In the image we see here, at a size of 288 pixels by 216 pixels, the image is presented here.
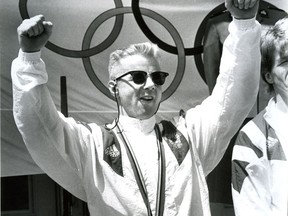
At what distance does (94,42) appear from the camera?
1259 mm

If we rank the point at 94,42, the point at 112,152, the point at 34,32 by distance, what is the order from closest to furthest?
the point at 34,32, the point at 112,152, the point at 94,42

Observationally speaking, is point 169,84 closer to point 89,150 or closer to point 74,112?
point 74,112

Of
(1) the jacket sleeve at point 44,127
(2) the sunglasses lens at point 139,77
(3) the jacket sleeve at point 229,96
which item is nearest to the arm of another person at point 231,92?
(3) the jacket sleeve at point 229,96

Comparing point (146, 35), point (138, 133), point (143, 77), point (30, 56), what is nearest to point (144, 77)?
point (143, 77)

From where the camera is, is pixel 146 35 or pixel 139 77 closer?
pixel 139 77

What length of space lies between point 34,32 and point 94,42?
0.43m

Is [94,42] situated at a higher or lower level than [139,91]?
higher

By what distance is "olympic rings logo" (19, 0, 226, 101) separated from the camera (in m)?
1.24

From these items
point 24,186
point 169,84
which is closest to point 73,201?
point 24,186

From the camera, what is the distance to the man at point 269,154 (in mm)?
829

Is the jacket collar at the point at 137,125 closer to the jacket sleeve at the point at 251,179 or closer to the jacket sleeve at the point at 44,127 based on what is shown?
the jacket sleeve at the point at 44,127

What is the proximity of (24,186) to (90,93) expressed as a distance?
267mm

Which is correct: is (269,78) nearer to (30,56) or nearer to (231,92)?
(231,92)

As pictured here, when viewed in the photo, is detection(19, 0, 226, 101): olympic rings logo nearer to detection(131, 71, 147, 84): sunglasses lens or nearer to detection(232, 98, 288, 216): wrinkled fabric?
detection(131, 71, 147, 84): sunglasses lens
